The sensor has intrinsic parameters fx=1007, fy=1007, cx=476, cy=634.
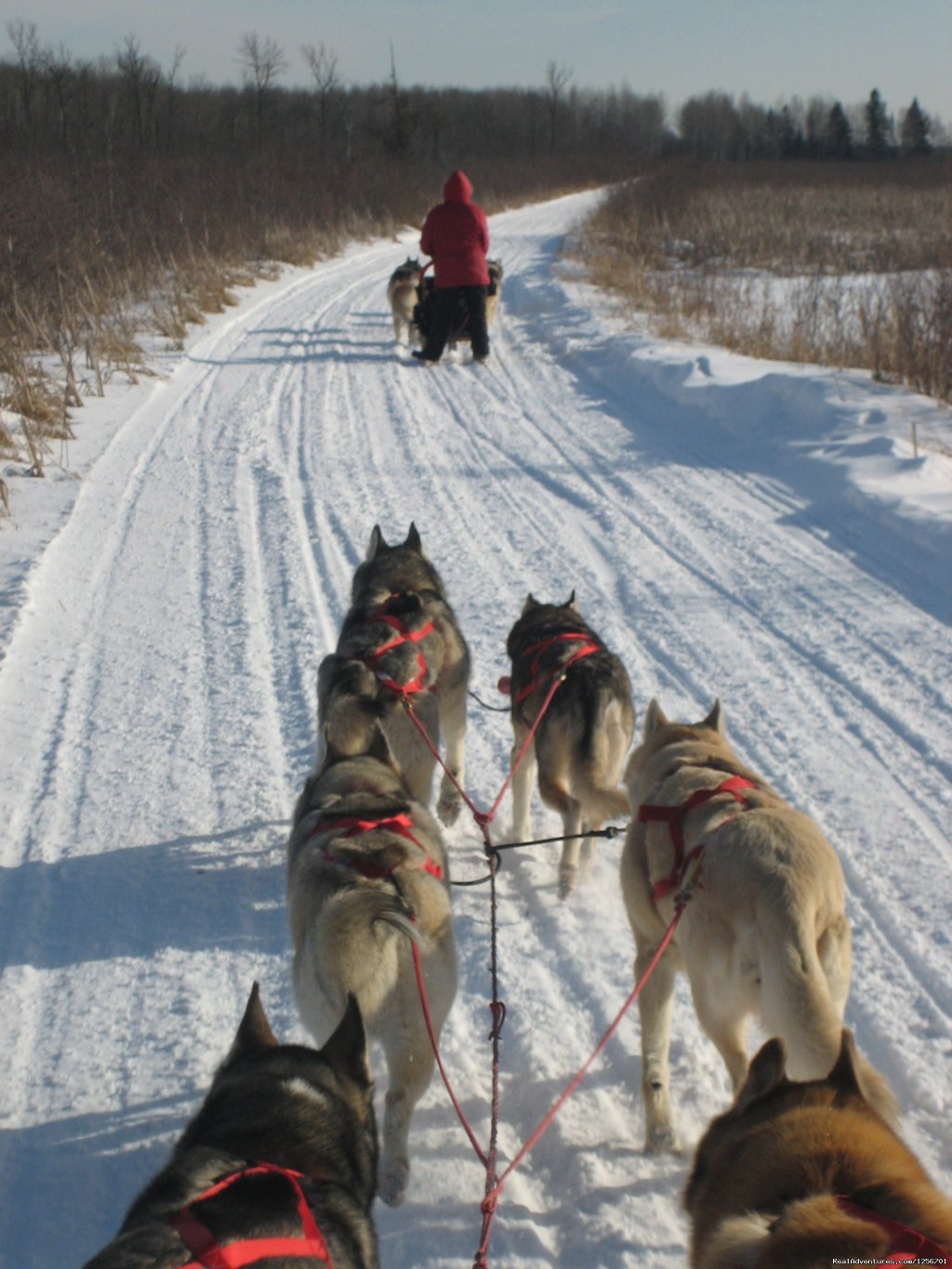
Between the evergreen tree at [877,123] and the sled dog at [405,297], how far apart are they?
6721cm

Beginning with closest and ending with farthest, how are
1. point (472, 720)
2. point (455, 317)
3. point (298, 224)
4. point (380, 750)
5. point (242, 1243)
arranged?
point (242, 1243) → point (380, 750) → point (472, 720) → point (455, 317) → point (298, 224)

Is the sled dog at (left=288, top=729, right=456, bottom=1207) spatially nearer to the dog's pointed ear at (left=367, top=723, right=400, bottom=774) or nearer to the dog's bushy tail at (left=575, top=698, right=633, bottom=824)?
the dog's pointed ear at (left=367, top=723, right=400, bottom=774)

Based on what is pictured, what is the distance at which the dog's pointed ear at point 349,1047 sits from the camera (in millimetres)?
2045

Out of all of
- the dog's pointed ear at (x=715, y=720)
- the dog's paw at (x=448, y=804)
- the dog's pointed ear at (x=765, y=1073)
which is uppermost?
the dog's pointed ear at (x=715, y=720)

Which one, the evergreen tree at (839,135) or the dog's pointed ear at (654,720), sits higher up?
the evergreen tree at (839,135)

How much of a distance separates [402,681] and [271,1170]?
208cm

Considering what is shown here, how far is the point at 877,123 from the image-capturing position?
6881cm

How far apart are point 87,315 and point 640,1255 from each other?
10.9 metres

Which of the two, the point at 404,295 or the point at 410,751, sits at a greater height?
the point at 404,295

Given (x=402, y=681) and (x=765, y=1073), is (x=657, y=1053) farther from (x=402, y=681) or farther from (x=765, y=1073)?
A: (x=402, y=681)

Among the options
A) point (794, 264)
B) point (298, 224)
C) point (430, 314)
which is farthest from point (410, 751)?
point (298, 224)

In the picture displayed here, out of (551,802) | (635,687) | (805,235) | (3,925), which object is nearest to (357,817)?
(551,802)

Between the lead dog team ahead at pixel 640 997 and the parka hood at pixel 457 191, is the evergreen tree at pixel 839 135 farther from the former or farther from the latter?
the lead dog team ahead at pixel 640 997

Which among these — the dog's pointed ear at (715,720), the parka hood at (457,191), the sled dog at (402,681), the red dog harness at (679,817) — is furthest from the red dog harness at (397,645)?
the parka hood at (457,191)
